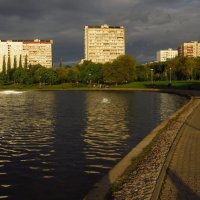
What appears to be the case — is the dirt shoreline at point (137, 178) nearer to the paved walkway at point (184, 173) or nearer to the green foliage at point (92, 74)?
the paved walkway at point (184, 173)

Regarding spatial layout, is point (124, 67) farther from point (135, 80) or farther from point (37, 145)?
point (37, 145)

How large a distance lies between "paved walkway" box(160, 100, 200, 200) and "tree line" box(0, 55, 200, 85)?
371 feet

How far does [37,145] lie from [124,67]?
12702cm

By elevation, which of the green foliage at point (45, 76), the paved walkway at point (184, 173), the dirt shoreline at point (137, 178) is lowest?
the dirt shoreline at point (137, 178)

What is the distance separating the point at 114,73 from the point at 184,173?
135261 mm

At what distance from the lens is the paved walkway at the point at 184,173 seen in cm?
1070

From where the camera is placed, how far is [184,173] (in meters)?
12.9

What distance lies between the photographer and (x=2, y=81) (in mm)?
192250

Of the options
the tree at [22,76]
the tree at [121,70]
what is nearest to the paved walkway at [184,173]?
the tree at [121,70]

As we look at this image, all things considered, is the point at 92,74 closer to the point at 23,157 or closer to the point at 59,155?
the point at 59,155

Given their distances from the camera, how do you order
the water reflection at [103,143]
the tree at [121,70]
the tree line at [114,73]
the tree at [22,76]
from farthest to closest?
1. the tree at [22,76]
2. the tree at [121,70]
3. the tree line at [114,73]
4. the water reflection at [103,143]

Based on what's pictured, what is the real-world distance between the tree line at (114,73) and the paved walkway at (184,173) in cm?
11294

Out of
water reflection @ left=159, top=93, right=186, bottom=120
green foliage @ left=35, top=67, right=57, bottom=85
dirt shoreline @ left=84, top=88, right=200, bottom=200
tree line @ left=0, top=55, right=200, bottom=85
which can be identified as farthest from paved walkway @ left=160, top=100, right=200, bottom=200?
green foliage @ left=35, top=67, right=57, bottom=85

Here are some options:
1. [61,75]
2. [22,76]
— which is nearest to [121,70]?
[61,75]
